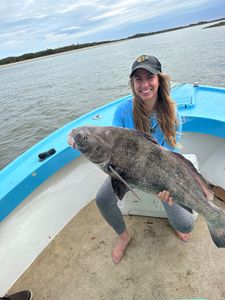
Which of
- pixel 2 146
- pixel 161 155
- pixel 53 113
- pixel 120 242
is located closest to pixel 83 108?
pixel 53 113

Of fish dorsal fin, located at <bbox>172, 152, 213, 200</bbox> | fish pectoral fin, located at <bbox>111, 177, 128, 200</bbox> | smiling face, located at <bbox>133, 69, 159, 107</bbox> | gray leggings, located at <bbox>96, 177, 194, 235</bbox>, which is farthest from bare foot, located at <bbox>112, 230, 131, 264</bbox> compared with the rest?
smiling face, located at <bbox>133, 69, 159, 107</bbox>

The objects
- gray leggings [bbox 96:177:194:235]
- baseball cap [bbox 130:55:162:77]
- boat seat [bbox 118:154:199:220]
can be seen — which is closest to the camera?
baseball cap [bbox 130:55:162:77]

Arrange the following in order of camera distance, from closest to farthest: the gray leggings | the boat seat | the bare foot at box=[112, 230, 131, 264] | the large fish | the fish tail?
the large fish, the fish tail, the gray leggings, the bare foot at box=[112, 230, 131, 264], the boat seat

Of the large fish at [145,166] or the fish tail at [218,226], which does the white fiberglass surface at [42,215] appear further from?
the fish tail at [218,226]

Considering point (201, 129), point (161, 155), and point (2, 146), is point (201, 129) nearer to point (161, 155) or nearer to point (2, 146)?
point (161, 155)

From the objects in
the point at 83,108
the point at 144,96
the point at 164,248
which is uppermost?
the point at 144,96

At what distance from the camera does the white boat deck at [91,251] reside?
287cm

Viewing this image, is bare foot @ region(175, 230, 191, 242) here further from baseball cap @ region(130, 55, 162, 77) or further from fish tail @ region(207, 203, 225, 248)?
baseball cap @ region(130, 55, 162, 77)

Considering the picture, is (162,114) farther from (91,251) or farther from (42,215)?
(42,215)

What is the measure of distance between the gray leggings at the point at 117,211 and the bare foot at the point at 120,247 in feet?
0.79

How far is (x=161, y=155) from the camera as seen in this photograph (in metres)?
2.13

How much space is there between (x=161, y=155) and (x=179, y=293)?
4.67 ft

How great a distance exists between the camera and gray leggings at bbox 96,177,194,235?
292 cm

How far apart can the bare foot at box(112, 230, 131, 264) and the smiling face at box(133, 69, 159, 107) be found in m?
1.57
